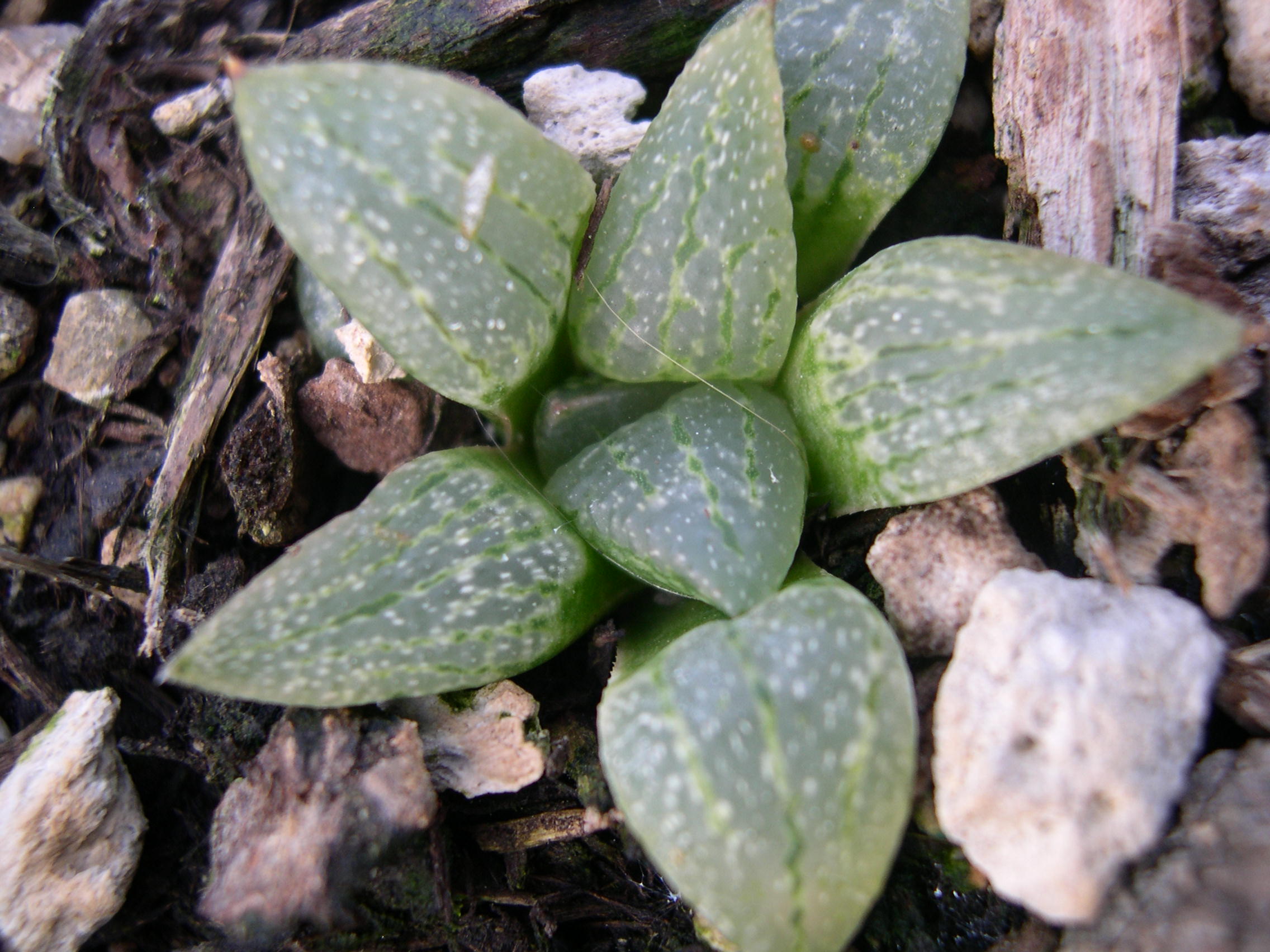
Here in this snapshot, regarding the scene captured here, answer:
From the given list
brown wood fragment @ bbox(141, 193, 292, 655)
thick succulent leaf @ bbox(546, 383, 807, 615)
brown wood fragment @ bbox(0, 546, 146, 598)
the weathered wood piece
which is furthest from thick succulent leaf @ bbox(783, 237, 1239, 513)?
brown wood fragment @ bbox(0, 546, 146, 598)

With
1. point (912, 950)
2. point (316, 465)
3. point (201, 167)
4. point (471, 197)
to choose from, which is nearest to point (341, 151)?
point (471, 197)

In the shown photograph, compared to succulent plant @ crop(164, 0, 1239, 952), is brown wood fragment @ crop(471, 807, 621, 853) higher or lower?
lower

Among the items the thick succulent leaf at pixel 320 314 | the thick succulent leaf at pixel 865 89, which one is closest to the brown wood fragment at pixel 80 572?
the thick succulent leaf at pixel 320 314

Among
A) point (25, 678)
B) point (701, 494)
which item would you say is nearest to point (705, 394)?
point (701, 494)

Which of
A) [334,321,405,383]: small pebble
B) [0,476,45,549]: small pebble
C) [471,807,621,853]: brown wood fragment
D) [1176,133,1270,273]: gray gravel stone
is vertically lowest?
[471,807,621,853]: brown wood fragment

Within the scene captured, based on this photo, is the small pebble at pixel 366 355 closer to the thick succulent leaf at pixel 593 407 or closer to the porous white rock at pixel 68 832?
the thick succulent leaf at pixel 593 407

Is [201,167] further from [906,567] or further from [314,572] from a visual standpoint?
[906,567]

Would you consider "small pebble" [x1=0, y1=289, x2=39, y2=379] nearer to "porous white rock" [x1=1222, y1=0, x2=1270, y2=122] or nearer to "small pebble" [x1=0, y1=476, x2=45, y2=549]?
"small pebble" [x1=0, y1=476, x2=45, y2=549]
